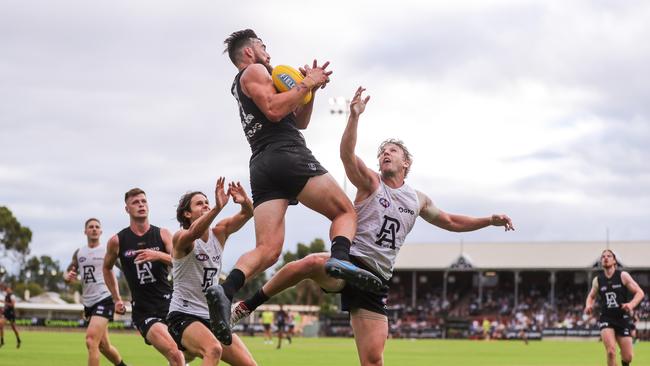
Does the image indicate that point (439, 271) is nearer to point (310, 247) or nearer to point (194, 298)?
point (310, 247)

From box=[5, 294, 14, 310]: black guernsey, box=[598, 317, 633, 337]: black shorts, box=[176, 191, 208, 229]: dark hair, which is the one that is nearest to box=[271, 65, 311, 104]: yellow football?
box=[176, 191, 208, 229]: dark hair

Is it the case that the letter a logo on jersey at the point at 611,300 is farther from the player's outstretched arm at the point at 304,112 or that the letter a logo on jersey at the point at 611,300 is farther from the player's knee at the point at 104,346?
the player's outstretched arm at the point at 304,112

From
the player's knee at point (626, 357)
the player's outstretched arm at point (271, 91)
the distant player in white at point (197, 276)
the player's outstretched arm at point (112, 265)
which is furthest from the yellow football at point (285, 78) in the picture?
the player's knee at point (626, 357)

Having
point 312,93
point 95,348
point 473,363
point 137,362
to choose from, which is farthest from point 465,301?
point 312,93

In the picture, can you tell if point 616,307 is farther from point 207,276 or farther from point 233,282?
point 233,282

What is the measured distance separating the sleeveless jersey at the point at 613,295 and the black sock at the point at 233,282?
42.5ft

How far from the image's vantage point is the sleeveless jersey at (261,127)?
8.60 meters

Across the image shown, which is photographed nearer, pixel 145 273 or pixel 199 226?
pixel 199 226

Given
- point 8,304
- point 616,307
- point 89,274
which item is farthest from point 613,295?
point 8,304

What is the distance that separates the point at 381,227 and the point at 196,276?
8.78 ft

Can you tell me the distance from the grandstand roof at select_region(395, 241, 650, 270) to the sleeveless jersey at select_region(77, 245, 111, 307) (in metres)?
56.1

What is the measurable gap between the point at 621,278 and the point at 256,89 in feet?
44.5

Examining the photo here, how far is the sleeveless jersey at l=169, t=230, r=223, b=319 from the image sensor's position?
1141 cm

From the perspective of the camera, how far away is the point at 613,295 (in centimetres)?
1992
